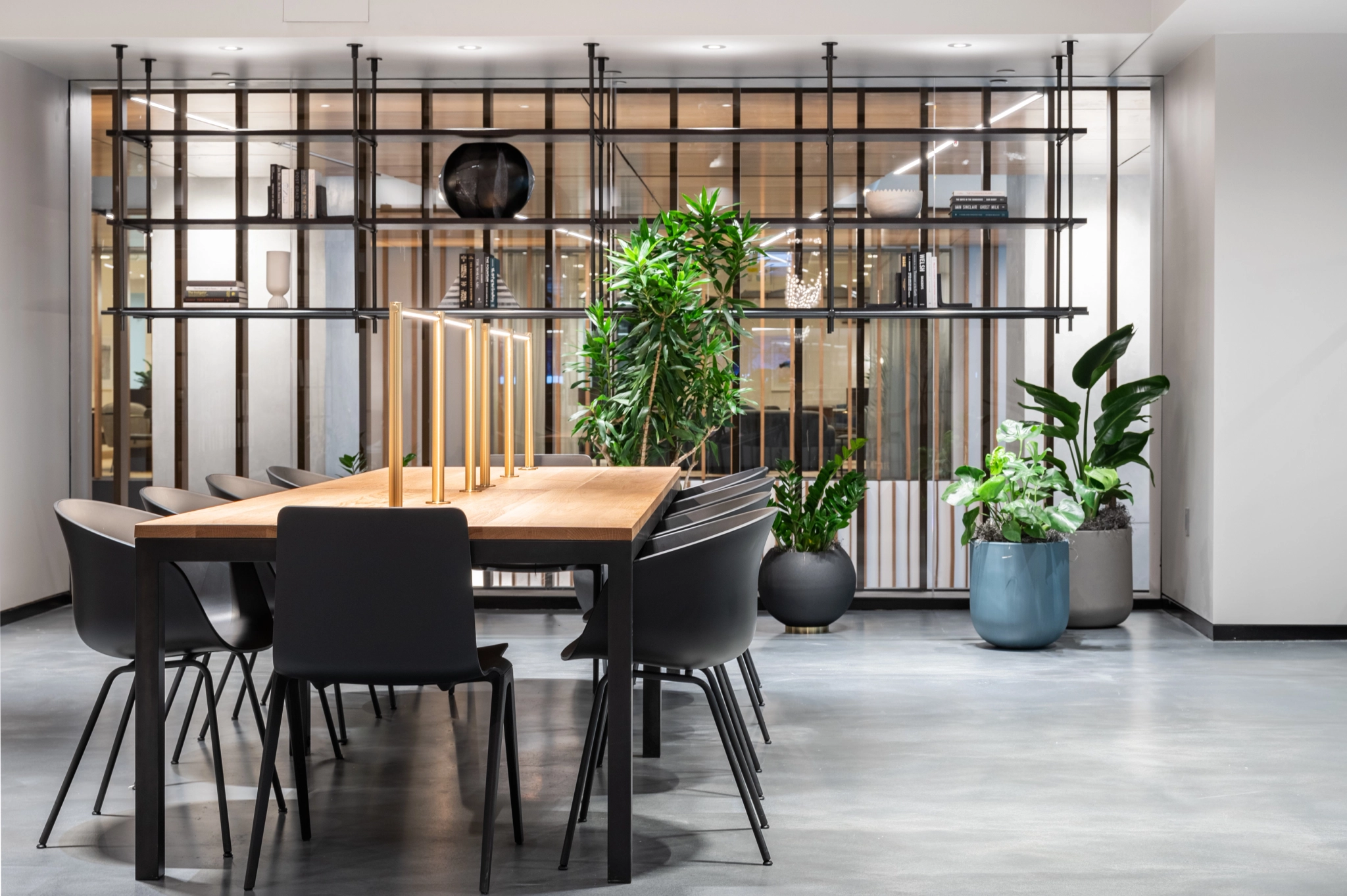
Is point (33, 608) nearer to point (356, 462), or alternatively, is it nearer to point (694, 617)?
point (356, 462)

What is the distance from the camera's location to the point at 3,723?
419 cm

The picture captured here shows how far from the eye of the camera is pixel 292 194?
659 cm

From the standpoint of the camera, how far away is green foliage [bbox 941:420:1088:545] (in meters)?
5.52

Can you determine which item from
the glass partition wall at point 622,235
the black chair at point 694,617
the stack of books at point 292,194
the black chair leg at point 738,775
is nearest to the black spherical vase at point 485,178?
the glass partition wall at point 622,235

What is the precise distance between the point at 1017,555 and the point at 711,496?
169cm

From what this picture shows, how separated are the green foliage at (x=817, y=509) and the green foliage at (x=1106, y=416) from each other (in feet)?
3.16

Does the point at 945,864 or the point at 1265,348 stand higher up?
the point at 1265,348

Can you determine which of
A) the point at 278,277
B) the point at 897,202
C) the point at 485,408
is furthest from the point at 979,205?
the point at 278,277

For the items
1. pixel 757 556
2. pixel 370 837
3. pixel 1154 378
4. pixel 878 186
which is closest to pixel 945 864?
pixel 757 556

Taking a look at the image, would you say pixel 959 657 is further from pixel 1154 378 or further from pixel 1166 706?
pixel 1154 378

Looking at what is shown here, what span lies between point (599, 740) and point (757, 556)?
65 cm

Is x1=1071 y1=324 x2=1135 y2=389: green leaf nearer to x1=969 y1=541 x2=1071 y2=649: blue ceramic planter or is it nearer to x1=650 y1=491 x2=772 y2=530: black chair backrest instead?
x1=969 y1=541 x2=1071 y2=649: blue ceramic planter

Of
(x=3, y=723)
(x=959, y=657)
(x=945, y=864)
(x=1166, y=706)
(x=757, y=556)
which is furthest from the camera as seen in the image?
(x=959, y=657)

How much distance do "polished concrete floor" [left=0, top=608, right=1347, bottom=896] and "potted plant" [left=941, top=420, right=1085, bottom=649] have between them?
0.76 feet
